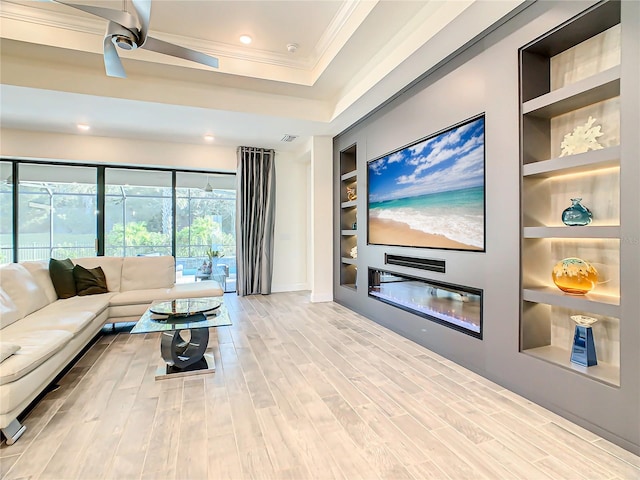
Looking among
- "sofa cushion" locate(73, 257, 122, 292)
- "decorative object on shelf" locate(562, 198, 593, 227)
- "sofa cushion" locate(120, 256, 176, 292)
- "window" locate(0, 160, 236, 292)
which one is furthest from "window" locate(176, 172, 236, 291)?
"decorative object on shelf" locate(562, 198, 593, 227)

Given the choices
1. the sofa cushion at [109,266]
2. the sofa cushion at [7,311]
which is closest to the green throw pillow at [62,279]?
the sofa cushion at [109,266]

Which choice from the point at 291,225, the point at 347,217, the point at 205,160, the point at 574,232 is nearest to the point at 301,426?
the point at 574,232

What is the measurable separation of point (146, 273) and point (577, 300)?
4.67 meters

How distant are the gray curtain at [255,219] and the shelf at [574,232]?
4.77 meters

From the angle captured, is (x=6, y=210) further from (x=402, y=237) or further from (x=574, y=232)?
(x=574, y=232)

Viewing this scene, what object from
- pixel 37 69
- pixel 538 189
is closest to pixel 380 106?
pixel 538 189

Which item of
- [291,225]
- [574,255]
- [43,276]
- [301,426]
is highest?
[291,225]

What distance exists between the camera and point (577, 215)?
6.87 feet

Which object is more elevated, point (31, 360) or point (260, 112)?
point (260, 112)

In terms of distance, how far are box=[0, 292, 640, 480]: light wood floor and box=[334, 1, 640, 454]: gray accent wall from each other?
0.45 ft

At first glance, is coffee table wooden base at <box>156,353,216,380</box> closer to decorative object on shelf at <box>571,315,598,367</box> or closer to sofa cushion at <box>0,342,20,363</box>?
sofa cushion at <box>0,342,20,363</box>

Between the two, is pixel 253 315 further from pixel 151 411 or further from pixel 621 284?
pixel 621 284

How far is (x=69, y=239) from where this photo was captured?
18.5 feet

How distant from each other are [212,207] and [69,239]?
2.40 m
